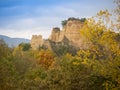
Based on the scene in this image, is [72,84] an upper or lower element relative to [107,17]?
lower

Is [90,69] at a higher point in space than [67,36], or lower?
lower

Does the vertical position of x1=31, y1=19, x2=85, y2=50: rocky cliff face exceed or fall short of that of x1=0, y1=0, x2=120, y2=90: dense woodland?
it exceeds it

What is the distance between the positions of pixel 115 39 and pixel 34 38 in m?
89.9

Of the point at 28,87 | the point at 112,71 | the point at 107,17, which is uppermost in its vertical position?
the point at 107,17

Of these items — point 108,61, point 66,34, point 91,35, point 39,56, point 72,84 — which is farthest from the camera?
point 66,34

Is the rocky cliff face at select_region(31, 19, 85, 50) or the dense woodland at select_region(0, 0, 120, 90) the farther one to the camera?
the rocky cliff face at select_region(31, 19, 85, 50)

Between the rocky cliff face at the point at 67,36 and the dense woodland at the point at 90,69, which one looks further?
the rocky cliff face at the point at 67,36

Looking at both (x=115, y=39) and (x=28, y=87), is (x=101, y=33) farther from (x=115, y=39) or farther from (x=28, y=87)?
(x=28, y=87)

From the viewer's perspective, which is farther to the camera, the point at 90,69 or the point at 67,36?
the point at 67,36

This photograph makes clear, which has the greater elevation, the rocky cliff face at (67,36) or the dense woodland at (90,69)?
the rocky cliff face at (67,36)

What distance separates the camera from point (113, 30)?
18.1 meters

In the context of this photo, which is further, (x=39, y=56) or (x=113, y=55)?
(x=39, y=56)

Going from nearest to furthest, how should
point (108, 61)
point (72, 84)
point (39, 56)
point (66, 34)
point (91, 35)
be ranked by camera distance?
1. point (108, 61)
2. point (91, 35)
3. point (72, 84)
4. point (39, 56)
5. point (66, 34)

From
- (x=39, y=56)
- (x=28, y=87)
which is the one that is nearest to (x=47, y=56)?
(x=39, y=56)
